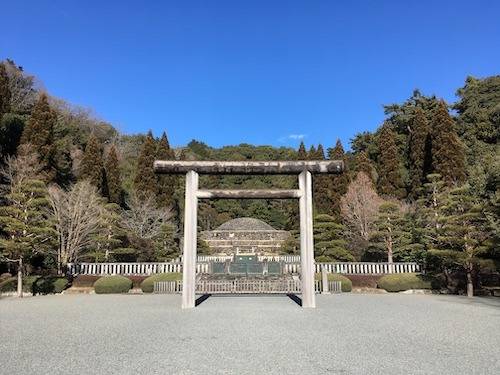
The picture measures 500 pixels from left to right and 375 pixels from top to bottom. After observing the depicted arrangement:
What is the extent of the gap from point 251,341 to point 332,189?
1124 inches

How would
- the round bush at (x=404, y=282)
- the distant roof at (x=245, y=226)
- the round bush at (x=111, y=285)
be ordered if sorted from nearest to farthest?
1. the round bush at (x=404, y=282)
2. the round bush at (x=111, y=285)
3. the distant roof at (x=245, y=226)

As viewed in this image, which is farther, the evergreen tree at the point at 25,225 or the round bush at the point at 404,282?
the round bush at the point at 404,282

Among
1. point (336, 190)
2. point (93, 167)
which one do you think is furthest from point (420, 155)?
point (93, 167)

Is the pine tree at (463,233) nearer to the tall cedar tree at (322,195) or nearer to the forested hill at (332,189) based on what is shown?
the forested hill at (332,189)

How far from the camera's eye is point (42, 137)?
947 inches

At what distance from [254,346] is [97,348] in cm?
238

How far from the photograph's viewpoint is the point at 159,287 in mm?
16812

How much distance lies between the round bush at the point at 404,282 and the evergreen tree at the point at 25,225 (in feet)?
49.6

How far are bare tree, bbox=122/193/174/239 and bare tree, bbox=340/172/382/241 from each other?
552 inches

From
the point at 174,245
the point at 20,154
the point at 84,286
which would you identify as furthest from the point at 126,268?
the point at 20,154

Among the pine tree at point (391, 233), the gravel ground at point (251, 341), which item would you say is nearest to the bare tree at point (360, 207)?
the pine tree at point (391, 233)

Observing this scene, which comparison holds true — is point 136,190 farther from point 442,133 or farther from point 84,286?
point 442,133

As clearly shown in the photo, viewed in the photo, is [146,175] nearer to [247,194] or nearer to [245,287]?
[245,287]

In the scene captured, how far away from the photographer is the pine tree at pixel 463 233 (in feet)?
47.9
